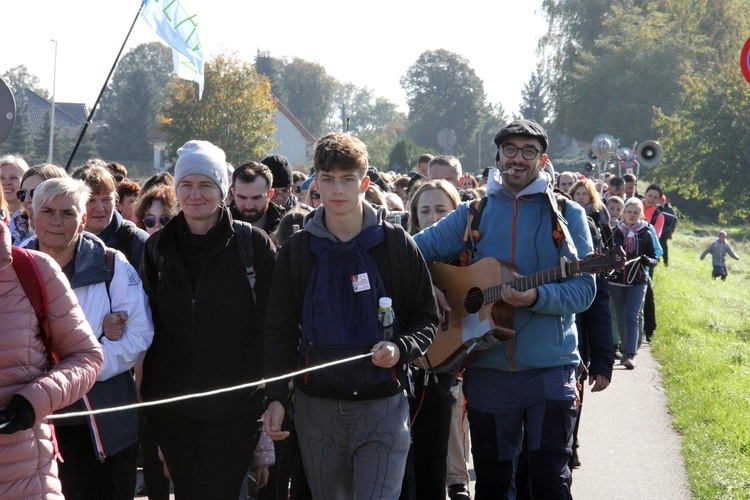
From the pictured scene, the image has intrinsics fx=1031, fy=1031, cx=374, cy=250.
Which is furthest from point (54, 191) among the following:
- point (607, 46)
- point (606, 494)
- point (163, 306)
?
point (607, 46)

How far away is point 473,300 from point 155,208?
2523 mm

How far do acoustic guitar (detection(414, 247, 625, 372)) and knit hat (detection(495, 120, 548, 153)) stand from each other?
605 millimetres

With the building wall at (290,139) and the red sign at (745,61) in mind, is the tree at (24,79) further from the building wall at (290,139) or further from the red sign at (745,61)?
the red sign at (745,61)

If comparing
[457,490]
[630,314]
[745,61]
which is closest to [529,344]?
[457,490]

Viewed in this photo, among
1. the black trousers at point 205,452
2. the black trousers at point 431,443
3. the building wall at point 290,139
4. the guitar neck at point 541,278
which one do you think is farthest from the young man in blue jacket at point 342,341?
the building wall at point 290,139

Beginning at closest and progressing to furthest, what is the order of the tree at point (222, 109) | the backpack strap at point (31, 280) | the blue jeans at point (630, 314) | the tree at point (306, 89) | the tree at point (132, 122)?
the backpack strap at point (31, 280)
the blue jeans at point (630, 314)
the tree at point (222, 109)
the tree at point (132, 122)
the tree at point (306, 89)

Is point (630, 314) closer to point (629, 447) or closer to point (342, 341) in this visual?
point (629, 447)

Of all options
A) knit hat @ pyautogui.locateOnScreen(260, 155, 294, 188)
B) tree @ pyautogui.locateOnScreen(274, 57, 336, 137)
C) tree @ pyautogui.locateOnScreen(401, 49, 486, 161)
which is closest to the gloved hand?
knit hat @ pyautogui.locateOnScreen(260, 155, 294, 188)

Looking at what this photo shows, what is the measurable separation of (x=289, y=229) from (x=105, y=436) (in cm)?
188

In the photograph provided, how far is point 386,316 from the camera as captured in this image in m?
4.17

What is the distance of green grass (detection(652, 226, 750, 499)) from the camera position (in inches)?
281

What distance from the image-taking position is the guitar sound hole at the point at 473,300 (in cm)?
512

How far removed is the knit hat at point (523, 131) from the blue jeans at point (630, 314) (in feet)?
24.6

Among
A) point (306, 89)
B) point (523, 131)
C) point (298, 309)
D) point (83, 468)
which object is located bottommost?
point (83, 468)
